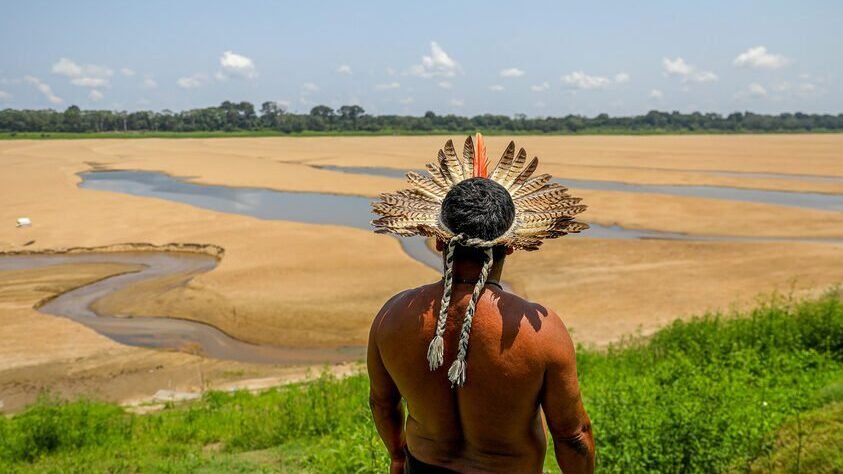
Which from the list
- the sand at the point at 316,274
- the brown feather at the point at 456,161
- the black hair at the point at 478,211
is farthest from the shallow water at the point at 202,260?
the black hair at the point at 478,211

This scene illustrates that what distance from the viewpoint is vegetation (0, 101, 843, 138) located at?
9431cm

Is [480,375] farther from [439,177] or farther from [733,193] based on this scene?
[733,193]

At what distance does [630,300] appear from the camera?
14.2m

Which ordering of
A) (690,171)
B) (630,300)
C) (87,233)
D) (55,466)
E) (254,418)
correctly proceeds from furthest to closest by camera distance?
(690,171) < (87,233) < (630,300) < (254,418) < (55,466)

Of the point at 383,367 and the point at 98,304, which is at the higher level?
the point at 383,367

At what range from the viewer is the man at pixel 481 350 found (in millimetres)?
2125

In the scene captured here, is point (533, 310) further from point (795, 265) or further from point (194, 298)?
point (795, 265)

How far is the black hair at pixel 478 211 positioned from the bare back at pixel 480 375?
0.17m

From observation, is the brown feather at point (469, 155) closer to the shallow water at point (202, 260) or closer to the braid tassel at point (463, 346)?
the braid tassel at point (463, 346)

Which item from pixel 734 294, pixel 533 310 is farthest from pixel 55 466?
pixel 734 294

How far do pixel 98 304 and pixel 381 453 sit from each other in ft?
37.9

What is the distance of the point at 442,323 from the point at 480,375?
0.20 m

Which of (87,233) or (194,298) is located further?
(87,233)

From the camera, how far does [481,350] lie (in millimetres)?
2133
